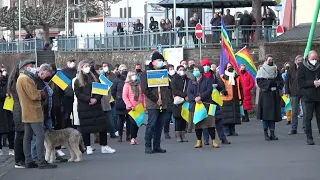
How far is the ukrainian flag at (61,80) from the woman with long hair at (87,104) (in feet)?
0.80

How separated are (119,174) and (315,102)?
196 inches

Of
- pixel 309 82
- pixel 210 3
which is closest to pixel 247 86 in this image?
pixel 309 82

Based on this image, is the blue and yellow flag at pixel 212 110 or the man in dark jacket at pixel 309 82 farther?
the blue and yellow flag at pixel 212 110

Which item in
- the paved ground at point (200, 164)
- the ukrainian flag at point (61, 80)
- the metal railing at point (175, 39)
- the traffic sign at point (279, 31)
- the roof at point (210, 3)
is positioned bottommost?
the paved ground at point (200, 164)

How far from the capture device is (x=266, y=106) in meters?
17.3

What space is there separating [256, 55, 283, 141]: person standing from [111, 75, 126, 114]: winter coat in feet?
11.1

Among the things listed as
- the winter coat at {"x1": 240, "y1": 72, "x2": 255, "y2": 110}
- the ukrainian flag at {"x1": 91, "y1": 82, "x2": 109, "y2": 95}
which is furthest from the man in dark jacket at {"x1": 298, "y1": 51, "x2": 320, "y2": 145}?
the winter coat at {"x1": 240, "y1": 72, "x2": 255, "y2": 110}

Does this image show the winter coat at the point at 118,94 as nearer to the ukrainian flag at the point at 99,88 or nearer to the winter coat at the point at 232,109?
the winter coat at the point at 232,109

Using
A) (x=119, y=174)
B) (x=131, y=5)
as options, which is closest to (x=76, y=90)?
(x=119, y=174)

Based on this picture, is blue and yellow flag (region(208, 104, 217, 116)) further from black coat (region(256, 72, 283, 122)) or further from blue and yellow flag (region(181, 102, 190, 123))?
blue and yellow flag (region(181, 102, 190, 123))

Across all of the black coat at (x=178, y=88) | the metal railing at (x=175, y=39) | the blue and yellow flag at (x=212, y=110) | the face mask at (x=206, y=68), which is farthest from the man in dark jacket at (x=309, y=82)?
the metal railing at (x=175, y=39)

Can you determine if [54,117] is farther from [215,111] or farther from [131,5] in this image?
[131,5]

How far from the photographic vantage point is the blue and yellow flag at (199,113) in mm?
16172

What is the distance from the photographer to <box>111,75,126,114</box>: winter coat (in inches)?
748
